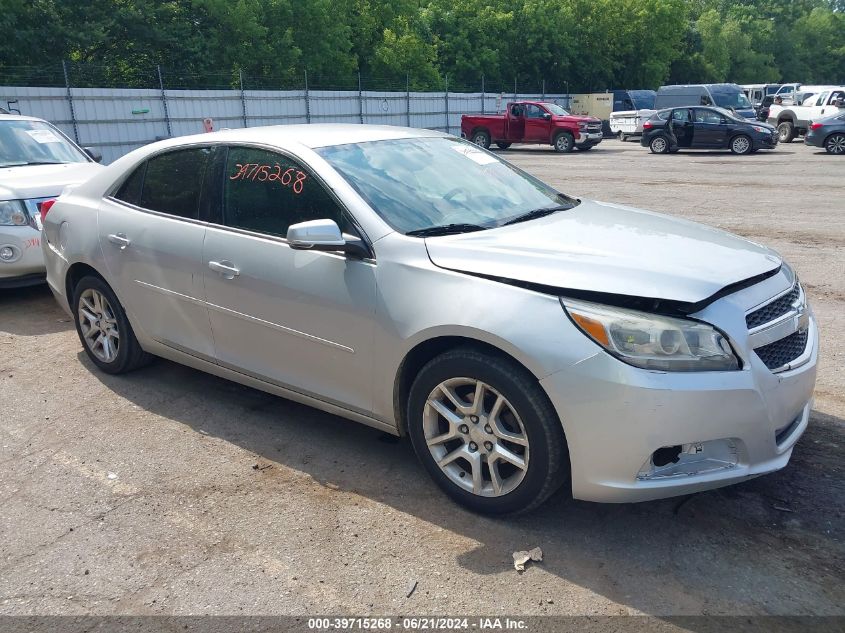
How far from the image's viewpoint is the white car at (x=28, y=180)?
→ 6781 millimetres

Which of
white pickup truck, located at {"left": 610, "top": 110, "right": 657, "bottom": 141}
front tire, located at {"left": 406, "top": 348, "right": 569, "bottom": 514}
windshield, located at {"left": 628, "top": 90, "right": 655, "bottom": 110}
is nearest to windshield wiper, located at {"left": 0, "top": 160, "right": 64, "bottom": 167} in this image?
front tire, located at {"left": 406, "top": 348, "right": 569, "bottom": 514}

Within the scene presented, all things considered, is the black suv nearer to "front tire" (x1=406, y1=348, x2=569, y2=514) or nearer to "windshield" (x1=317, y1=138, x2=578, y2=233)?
"windshield" (x1=317, y1=138, x2=578, y2=233)

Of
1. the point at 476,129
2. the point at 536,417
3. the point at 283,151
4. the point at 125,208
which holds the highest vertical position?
the point at 283,151

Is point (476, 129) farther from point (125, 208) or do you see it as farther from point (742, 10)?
point (742, 10)

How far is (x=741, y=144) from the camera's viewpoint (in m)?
22.9

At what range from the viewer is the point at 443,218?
3.70 metres

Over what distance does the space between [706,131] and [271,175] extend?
2218cm

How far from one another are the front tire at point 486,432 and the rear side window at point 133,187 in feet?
8.20

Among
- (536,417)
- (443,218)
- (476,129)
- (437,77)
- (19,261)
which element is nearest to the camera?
(536,417)

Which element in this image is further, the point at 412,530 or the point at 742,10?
the point at 742,10

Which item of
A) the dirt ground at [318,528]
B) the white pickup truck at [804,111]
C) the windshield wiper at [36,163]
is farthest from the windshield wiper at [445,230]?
the white pickup truck at [804,111]

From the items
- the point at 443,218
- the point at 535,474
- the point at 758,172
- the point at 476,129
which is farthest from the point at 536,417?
the point at 476,129

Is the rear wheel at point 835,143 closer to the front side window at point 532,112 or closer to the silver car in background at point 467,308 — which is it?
the front side window at point 532,112

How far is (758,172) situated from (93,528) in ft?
57.7
